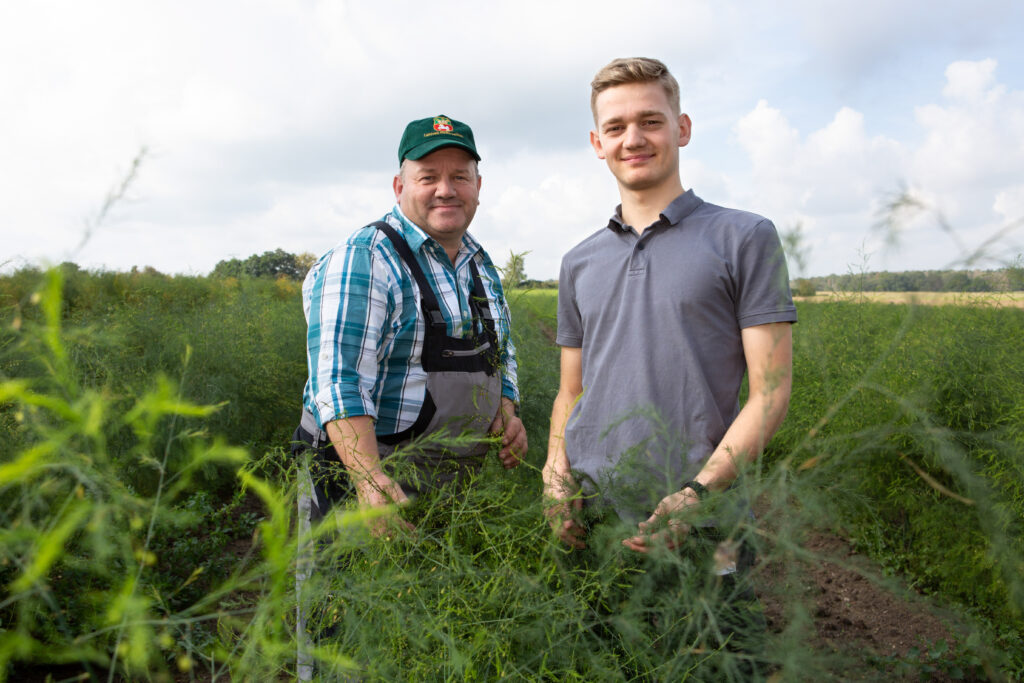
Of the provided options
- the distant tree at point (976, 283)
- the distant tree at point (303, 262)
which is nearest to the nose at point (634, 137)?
the distant tree at point (976, 283)

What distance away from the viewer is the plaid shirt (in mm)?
1915

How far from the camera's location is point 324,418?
185 cm

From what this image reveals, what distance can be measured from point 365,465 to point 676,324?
0.86 m

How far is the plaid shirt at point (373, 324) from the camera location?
192 cm

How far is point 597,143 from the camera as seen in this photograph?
1.93 m

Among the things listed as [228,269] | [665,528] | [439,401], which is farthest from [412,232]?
[228,269]

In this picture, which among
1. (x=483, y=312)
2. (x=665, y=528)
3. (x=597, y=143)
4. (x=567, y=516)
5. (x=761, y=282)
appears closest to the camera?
(x=665, y=528)

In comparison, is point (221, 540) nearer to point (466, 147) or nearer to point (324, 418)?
point (324, 418)

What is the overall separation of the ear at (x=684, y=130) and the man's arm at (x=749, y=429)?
0.61 meters

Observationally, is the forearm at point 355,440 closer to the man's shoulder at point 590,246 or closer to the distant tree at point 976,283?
the man's shoulder at point 590,246

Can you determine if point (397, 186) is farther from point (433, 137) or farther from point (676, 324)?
point (676, 324)

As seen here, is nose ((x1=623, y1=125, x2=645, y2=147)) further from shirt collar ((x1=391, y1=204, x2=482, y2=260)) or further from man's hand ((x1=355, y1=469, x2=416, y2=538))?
man's hand ((x1=355, y1=469, x2=416, y2=538))

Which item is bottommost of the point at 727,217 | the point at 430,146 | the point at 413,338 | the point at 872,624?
the point at 872,624

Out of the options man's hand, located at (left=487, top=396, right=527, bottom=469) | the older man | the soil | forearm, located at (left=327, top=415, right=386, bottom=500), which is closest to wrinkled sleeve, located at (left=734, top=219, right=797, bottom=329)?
the older man
